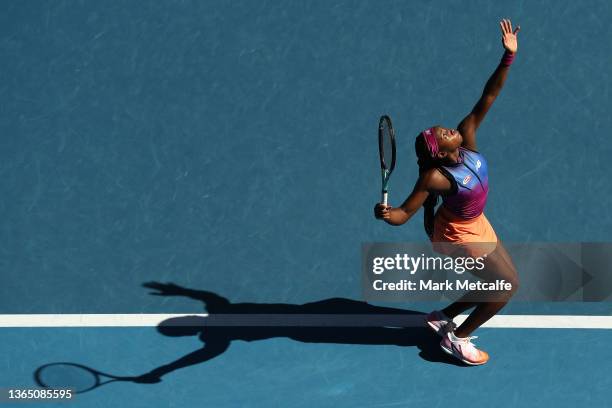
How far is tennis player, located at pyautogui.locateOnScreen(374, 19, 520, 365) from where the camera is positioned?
638cm

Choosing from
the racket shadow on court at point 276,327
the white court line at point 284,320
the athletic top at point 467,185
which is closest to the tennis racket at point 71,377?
the racket shadow on court at point 276,327

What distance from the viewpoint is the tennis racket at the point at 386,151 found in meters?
6.26

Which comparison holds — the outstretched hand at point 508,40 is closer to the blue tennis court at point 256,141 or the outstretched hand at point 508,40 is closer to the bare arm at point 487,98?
the bare arm at point 487,98

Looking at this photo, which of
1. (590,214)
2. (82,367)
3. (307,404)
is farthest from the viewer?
(590,214)

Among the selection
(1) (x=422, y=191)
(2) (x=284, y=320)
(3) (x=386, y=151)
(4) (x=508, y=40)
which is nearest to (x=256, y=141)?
(2) (x=284, y=320)

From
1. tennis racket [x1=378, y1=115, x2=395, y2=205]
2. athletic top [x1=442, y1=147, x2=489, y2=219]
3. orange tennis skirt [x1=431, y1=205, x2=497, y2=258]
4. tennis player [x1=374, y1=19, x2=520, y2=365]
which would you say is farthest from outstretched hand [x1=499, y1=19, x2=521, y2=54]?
orange tennis skirt [x1=431, y1=205, x2=497, y2=258]

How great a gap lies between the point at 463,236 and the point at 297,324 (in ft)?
5.46

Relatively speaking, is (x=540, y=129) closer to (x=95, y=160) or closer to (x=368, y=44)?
(x=368, y=44)

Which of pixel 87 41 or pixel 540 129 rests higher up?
pixel 87 41

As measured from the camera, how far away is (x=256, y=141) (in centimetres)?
784

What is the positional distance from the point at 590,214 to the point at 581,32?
4.79 ft

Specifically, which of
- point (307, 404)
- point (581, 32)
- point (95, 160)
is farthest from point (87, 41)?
point (581, 32)

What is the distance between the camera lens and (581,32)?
25.5 feet

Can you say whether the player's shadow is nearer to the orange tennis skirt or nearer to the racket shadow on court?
the racket shadow on court
